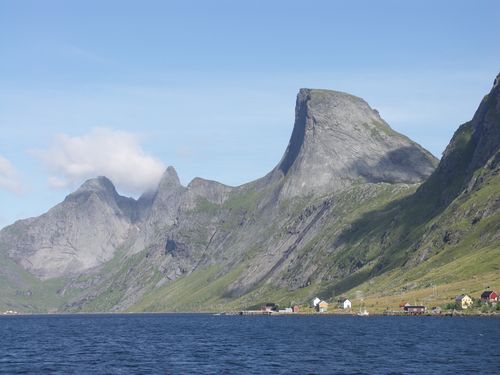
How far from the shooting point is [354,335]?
183000 mm

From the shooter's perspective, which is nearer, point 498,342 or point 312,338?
point 498,342

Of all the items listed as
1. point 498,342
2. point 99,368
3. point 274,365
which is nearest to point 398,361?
point 274,365

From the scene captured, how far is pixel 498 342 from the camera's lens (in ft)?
473

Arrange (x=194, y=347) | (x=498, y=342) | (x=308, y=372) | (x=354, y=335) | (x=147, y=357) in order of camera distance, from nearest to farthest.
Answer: (x=308, y=372)
(x=147, y=357)
(x=498, y=342)
(x=194, y=347)
(x=354, y=335)

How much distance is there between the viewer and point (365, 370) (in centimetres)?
10825

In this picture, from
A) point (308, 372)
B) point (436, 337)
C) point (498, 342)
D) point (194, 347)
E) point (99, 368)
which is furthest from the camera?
point (436, 337)

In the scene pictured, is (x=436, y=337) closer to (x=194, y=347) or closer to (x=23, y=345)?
(x=194, y=347)

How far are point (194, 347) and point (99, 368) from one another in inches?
1704

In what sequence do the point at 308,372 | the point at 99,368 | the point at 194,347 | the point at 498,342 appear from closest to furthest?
the point at 308,372
the point at 99,368
the point at 498,342
the point at 194,347

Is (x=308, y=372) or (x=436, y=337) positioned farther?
(x=436, y=337)

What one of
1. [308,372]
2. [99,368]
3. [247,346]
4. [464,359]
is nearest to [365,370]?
[308,372]

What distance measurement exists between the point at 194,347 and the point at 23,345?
44.9 meters

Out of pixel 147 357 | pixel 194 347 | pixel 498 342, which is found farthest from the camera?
pixel 194 347

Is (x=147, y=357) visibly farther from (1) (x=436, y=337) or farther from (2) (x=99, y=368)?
(1) (x=436, y=337)
